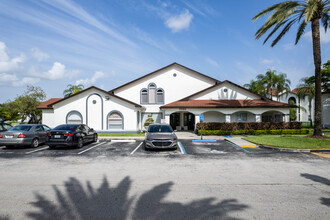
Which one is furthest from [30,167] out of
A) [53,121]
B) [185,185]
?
[53,121]

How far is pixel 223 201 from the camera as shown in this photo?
4.23 meters

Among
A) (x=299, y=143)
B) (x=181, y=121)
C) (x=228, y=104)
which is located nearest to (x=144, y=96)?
(x=181, y=121)

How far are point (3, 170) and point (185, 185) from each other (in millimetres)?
6584

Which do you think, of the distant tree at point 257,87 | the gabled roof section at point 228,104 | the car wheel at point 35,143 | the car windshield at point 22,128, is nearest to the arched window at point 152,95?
the gabled roof section at point 228,104

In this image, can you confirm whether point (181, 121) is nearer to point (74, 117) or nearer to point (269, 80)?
point (74, 117)

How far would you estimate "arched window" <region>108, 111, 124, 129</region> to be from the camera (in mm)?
20562

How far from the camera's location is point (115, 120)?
20641 millimetres

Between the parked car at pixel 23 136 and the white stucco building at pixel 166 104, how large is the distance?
850cm

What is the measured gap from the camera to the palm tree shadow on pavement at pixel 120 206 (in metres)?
3.61

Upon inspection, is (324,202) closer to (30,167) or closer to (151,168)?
(151,168)

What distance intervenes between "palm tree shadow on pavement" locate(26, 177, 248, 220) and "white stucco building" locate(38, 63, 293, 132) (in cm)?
1307

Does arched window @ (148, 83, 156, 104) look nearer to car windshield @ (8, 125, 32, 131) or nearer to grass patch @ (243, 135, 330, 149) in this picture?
grass patch @ (243, 135, 330, 149)

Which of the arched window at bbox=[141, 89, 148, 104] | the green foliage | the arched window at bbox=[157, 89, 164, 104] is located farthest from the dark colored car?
the green foliage

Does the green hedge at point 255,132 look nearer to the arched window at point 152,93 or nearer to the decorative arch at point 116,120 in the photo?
the arched window at point 152,93
